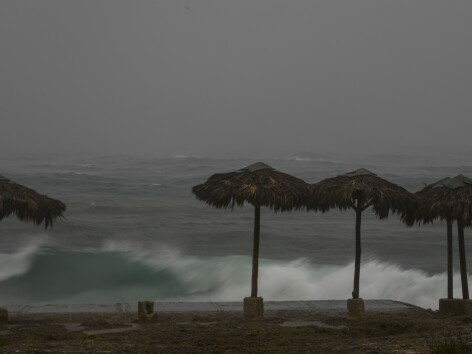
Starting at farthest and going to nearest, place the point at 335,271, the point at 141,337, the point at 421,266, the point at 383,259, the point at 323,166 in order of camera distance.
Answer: the point at 323,166
the point at 383,259
the point at 421,266
the point at 335,271
the point at 141,337

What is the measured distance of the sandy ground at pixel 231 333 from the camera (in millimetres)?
11210

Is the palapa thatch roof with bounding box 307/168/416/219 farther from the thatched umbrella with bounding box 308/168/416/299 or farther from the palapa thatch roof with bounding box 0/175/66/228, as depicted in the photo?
the palapa thatch roof with bounding box 0/175/66/228

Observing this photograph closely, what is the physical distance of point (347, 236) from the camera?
176 feet

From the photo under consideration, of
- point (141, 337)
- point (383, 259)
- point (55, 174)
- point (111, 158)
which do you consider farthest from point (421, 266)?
point (111, 158)

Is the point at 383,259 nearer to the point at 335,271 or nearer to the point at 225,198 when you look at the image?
the point at 335,271

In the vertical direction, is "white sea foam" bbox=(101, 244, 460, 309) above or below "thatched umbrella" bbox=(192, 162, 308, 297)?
below

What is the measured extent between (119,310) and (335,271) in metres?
19.3

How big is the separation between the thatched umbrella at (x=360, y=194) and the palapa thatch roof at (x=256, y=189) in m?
0.39

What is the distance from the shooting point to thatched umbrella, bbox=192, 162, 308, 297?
15.3 metres

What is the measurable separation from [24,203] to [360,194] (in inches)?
267

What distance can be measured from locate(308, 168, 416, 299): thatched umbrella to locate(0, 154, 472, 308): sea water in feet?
40.0

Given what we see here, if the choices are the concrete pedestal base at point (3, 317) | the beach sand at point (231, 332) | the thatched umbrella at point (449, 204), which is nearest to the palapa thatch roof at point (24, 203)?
the concrete pedestal base at point (3, 317)

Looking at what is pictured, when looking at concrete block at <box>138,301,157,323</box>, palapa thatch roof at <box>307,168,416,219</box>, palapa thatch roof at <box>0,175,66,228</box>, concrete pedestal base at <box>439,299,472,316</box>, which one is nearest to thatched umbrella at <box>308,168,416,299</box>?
palapa thatch roof at <box>307,168,416,219</box>

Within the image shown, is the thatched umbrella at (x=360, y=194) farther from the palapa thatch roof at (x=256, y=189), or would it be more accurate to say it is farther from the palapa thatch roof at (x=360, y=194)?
the palapa thatch roof at (x=256, y=189)
